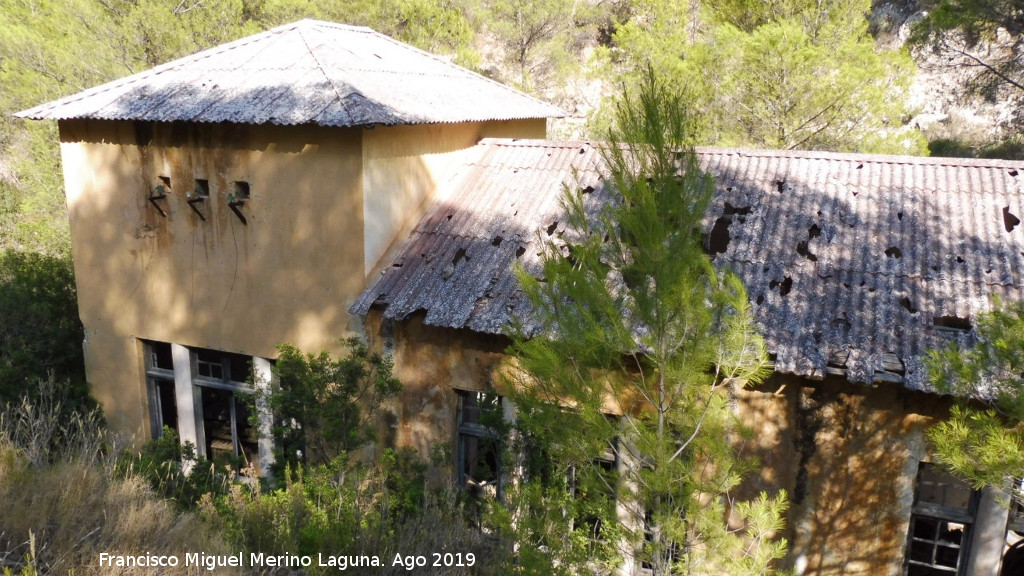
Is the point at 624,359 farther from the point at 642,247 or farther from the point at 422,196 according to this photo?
the point at 422,196

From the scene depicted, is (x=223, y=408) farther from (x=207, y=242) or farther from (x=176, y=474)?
(x=207, y=242)

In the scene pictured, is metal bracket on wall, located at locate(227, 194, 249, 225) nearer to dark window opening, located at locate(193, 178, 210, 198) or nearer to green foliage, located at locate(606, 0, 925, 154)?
dark window opening, located at locate(193, 178, 210, 198)

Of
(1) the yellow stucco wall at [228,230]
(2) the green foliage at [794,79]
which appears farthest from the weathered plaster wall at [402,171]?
(2) the green foliage at [794,79]

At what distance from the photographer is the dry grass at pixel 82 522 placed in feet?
13.3

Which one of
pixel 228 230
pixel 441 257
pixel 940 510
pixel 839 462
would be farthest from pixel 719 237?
pixel 228 230

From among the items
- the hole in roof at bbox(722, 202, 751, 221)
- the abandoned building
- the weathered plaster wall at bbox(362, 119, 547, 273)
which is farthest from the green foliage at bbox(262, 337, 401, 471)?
the hole in roof at bbox(722, 202, 751, 221)

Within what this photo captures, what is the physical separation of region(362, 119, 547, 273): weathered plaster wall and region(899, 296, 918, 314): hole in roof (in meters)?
5.00

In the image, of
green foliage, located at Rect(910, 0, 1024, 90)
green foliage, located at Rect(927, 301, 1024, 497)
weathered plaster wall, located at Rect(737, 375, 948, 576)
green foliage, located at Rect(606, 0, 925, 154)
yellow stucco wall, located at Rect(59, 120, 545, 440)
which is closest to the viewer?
green foliage, located at Rect(927, 301, 1024, 497)

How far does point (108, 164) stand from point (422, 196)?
3852 mm

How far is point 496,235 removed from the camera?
7.54 m

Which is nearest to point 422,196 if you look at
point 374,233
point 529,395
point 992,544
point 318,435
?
point 374,233

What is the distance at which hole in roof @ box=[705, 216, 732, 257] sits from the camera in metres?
6.94

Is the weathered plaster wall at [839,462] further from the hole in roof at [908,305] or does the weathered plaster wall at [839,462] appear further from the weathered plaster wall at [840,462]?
the hole in roof at [908,305]

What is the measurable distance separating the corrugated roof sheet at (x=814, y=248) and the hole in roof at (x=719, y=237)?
0.04ft
